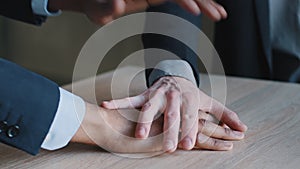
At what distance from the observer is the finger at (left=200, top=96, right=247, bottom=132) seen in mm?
981

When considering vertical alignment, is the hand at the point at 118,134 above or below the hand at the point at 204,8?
below

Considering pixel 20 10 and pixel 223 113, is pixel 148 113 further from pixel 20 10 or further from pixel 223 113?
pixel 20 10

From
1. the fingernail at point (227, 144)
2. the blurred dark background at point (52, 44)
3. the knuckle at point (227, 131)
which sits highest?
the fingernail at point (227, 144)

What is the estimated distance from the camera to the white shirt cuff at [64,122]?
0.84 m

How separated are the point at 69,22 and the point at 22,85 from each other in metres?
2.25

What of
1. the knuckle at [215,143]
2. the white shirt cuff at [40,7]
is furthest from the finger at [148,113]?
the white shirt cuff at [40,7]

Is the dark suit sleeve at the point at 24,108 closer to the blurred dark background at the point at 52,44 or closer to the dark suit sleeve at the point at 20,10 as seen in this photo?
the dark suit sleeve at the point at 20,10

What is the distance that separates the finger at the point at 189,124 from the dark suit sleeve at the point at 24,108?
0.70ft

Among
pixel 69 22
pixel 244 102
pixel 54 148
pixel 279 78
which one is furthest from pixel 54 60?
pixel 54 148

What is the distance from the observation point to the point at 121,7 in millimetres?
805

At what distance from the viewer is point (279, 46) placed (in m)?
1.63

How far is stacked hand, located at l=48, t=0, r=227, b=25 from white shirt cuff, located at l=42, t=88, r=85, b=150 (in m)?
0.13

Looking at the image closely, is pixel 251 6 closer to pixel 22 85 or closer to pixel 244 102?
pixel 244 102

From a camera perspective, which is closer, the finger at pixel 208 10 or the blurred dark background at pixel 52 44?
the finger at pixel 208 10
